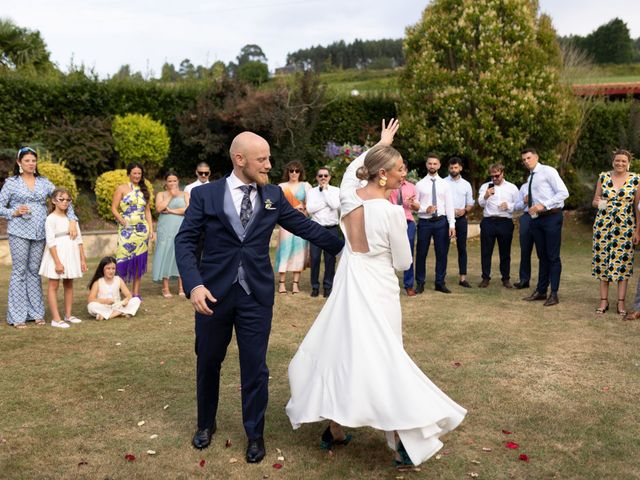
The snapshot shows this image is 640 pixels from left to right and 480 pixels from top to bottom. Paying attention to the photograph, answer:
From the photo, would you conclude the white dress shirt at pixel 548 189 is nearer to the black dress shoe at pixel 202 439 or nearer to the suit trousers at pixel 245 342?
the suit trousers at pixel 245 342

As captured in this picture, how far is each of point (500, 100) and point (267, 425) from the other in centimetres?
1411

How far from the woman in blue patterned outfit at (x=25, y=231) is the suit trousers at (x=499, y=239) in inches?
261

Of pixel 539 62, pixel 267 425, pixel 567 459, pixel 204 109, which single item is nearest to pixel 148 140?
pixel 204 109

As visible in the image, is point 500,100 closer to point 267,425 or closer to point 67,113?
point 67,113

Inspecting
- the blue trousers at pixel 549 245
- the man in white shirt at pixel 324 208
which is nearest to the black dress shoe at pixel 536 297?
the blue trousers at pixel 549 245

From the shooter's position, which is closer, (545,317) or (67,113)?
(545,317)

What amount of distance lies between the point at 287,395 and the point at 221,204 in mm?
2214

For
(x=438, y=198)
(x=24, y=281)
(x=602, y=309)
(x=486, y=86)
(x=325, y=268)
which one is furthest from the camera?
(x=486, y=86)

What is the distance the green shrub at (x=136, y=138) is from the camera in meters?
17.9

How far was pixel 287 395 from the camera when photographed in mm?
5945

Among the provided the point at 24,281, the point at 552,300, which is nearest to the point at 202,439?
the point at 24,281

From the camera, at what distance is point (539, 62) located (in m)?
17.8

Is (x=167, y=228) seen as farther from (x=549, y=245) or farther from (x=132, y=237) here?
(x=549, y=245)

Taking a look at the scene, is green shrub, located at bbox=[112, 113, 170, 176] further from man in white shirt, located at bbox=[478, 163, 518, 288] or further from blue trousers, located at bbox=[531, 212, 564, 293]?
blue trousers, located at bbox=[531, 212, 564, 293]
